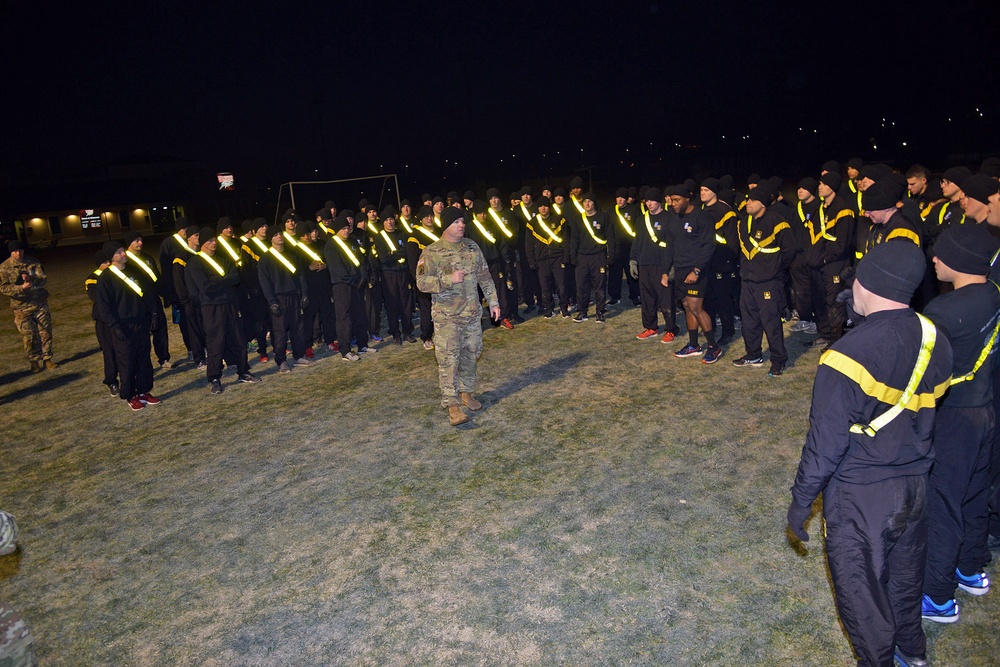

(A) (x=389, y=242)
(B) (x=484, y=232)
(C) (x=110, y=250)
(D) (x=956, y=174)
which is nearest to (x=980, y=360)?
(D) (x=956, y=174)

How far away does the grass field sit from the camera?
13.1 ft

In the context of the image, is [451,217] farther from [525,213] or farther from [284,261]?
[525,213]

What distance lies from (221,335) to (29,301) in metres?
4.45

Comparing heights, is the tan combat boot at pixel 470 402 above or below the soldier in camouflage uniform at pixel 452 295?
below

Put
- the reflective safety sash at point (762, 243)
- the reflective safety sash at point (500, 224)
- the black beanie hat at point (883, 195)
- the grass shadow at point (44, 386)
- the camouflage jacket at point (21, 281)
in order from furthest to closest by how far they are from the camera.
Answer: the reflective safety sash at point (500, 224) → the camouflage jacket at point (21, 281) → the grass shadow at point (44, 386) → the reflective safety sash at point (762, 243) → the black beanie hat at point (883, 195)

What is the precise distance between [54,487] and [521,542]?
509 cm

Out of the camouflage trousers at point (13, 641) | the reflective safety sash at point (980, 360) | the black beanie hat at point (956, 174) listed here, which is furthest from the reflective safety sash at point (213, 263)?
the black beanie hat at point (956, 174)

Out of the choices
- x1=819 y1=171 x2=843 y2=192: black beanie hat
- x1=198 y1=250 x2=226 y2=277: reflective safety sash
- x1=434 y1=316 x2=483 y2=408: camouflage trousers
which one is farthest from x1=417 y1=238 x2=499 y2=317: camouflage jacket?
x1=819 y1=171 x2=843 y2=192: black beanie hat

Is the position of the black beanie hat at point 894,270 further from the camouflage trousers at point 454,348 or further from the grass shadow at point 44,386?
the grass shadow at point 44,386

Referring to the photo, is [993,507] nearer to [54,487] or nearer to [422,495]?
[422,495]

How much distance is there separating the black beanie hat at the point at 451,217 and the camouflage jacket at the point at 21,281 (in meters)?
7.52

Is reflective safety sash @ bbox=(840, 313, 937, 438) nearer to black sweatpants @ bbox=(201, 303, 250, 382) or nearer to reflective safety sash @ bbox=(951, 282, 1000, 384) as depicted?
reflective safety sash @ bbox=(951, 282, 1000, 384)

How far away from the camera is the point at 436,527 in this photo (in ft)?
17.2

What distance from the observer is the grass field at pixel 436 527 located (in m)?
3.99
